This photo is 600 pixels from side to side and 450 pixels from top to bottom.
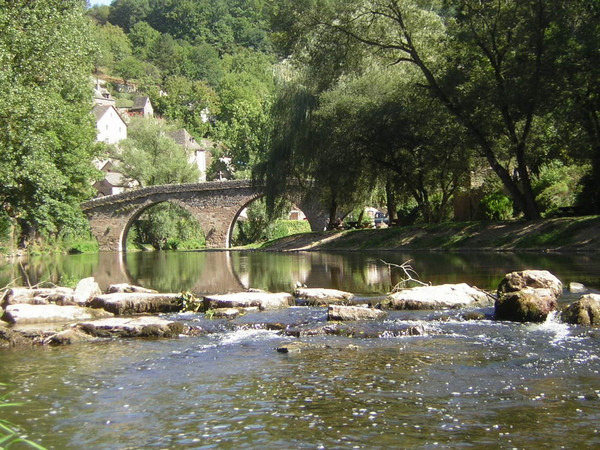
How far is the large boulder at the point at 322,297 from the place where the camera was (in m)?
14.1

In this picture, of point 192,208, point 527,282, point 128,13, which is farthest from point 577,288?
point 128,13

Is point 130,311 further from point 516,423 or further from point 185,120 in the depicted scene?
point 185,120

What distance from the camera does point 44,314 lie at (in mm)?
12367

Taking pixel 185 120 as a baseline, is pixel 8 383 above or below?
below

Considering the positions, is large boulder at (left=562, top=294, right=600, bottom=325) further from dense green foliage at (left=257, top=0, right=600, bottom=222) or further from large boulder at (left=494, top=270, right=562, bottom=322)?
dense green foliage at (left=257, top=0, right=600, bottom=222)

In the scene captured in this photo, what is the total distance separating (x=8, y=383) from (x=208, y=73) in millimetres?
113476

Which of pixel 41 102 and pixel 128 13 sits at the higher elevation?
pixel 128 13

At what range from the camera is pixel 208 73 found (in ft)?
387

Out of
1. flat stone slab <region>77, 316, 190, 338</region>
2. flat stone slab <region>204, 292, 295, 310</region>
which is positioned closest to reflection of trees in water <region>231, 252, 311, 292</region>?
flat stone slab <region>204, 292, 295, 310</region>

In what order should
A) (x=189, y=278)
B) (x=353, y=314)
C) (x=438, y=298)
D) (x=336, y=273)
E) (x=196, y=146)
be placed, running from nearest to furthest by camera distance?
(x=353, y=314), (x=438, y=298), (x=336, y=273), (x=189, y=278), (x=196, y=146)

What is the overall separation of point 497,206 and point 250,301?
2113cm

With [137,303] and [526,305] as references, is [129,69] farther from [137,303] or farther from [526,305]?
[526,305]

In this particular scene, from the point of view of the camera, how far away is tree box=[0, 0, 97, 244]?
19297mm

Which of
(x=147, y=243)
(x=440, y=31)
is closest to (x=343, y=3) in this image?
(x=440, y=31)
